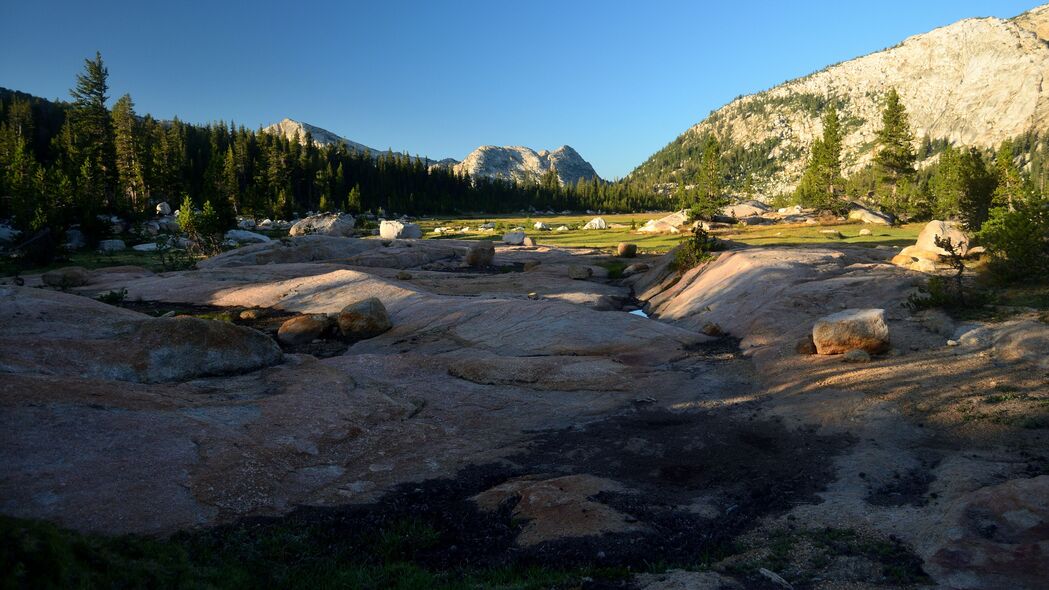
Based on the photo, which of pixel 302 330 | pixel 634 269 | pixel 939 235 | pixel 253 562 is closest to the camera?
pixel 253 562

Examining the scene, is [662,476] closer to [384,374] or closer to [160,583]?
[160,583]

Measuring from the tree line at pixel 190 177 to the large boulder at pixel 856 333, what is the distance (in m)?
59.1

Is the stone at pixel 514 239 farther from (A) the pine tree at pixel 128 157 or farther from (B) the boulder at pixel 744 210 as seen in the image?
(A) the pine tree at pixel 128 157

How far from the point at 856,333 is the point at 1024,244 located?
9561mm

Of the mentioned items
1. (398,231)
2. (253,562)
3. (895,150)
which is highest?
(895,150)

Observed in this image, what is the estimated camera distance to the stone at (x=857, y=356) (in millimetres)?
18578

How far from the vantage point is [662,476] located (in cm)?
1257

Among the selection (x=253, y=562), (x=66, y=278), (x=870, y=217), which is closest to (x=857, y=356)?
(x=253, y=562)

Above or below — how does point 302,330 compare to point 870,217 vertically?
below

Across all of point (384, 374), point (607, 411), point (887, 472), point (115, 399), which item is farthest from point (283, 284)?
point (887, 472)

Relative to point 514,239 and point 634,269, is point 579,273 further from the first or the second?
point 514,239

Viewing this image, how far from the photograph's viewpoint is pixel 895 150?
79.4m

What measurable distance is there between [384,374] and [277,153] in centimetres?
11152

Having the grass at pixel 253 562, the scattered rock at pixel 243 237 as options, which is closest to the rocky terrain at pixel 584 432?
the grass at pixel 253 562
